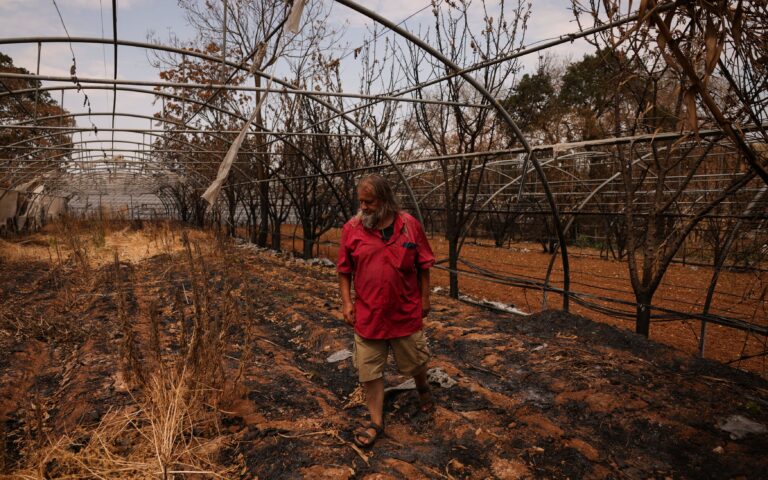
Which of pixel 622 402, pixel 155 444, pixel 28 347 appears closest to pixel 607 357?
pixel 622 402

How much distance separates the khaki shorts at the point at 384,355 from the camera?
253 cm

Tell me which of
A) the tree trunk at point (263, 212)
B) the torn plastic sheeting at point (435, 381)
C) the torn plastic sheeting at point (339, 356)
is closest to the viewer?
the torn plastic sheeting at point (435, 381)

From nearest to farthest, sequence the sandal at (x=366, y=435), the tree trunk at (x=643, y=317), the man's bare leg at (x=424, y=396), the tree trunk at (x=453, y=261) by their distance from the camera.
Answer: the sandal at (x=366, y=435)
the man's bare leg at (x=424, y=396)
the tree trunk at (x=643, y=317)
the tree trunk at (x=453, y=261)

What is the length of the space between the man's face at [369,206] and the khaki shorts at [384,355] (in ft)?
2.20

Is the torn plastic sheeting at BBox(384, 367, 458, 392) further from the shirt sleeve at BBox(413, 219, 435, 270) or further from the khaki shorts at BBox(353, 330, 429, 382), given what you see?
the shirt sleeve at BBox(413, 219, 435, 270)

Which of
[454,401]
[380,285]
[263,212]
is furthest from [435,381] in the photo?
[263,212]

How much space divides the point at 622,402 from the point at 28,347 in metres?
5.13

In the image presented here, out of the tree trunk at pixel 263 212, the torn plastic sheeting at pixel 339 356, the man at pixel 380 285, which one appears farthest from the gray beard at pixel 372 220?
the tree trunk at pixel 263 212

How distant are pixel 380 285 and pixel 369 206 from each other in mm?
450

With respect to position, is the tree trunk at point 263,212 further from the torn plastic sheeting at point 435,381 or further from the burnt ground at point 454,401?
the torn plastic sheeting at point 435,381

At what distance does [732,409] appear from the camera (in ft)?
9.14

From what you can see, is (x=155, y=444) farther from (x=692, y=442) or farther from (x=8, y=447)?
(x=692, y=442)

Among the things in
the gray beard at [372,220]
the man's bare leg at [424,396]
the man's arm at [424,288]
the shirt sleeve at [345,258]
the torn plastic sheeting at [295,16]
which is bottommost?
the man's bare leg at [424,396]

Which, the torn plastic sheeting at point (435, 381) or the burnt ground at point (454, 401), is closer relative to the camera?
the burnt ground at point (454, 401)
